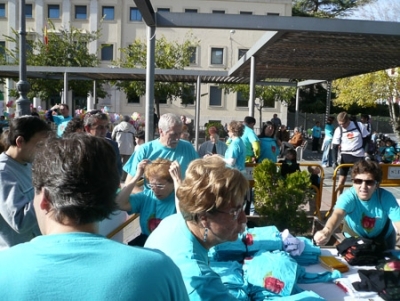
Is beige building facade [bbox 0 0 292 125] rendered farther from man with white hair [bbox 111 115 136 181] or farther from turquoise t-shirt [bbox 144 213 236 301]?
turquoise t-shirt [bbox 144 213 236 301]

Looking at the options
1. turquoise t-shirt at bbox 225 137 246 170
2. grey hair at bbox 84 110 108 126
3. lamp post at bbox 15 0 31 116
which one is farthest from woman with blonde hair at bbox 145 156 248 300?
lamp post at bbox 15 0 31 116

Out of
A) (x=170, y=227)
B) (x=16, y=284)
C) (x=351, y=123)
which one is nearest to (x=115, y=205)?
(x=16, y=284)

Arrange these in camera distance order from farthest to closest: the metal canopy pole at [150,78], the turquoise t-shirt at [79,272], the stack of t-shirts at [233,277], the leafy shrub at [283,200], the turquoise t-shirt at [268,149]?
the turquoise t-shirt at [268,149] → the metal canopy pole at [150,78] → the leafy shrub at [283,200] → the stack of t-shirts at [233,277] → the turquoise t-shirt at [79,272]

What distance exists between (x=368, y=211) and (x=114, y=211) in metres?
3.06

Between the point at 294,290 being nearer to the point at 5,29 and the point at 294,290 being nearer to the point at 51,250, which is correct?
the point at 51,250

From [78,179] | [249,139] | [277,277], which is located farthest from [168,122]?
[249,139]

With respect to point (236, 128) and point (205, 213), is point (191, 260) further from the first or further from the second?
point (236, 128)

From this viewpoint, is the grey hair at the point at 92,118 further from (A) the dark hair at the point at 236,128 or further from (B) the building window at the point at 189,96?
(B) the building window at the point at 189,96

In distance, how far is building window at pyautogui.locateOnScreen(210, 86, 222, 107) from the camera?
39938mm

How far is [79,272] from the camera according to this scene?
116cm

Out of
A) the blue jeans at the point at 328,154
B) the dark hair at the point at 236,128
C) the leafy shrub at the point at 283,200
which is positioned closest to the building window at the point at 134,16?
the blue jeans at the point at 328,154

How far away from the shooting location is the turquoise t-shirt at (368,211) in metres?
3.88

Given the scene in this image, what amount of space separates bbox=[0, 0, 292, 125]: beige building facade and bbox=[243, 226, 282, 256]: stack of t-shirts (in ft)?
118

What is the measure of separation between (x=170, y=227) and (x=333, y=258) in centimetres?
189
